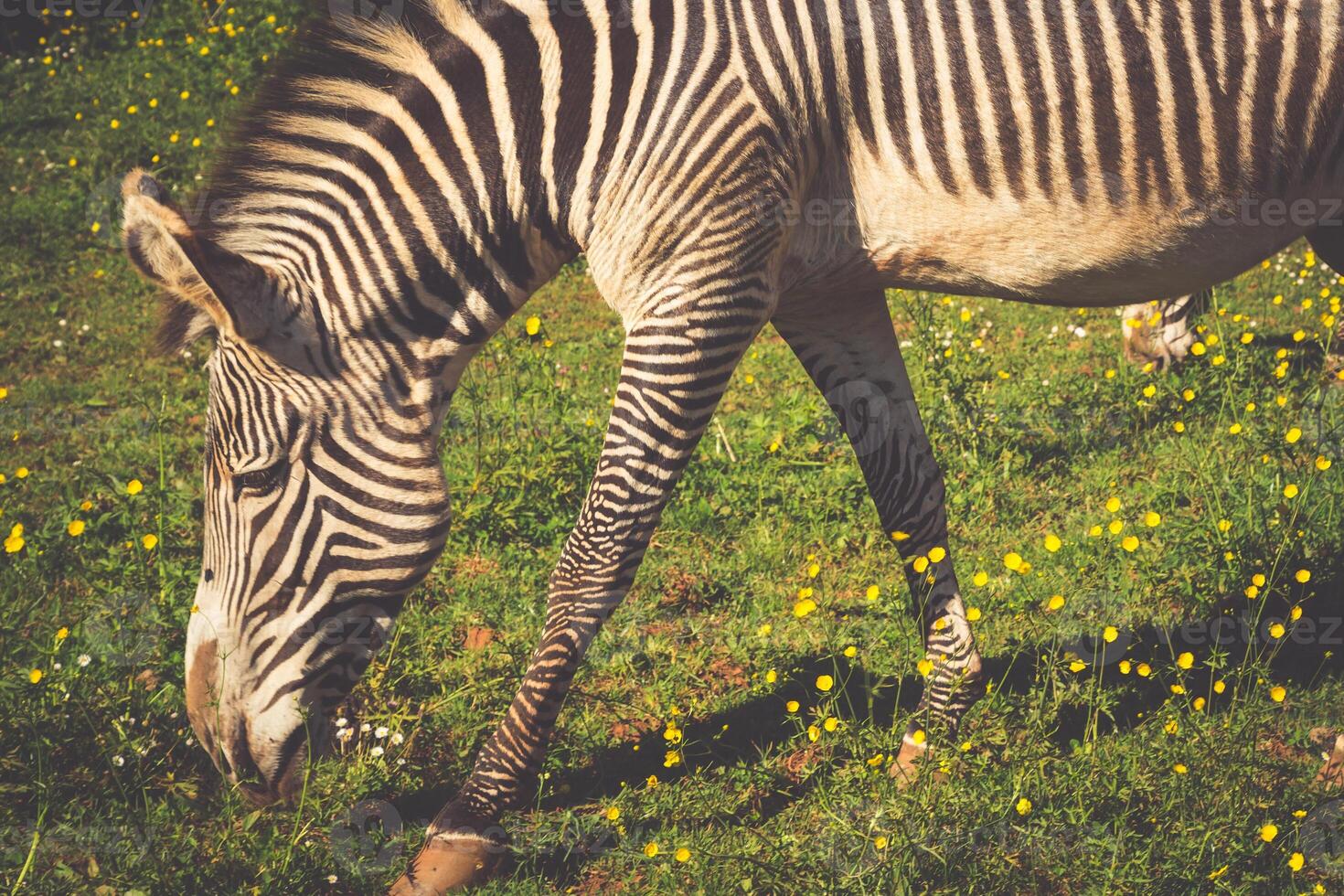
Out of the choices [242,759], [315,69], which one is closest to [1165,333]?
[315,69]

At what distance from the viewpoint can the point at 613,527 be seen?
3.35 meters

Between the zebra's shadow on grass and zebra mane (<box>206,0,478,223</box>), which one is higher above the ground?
zebra mane (<box>206,0,478,223</box>)

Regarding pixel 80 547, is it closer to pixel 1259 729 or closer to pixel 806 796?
pixel 806 796

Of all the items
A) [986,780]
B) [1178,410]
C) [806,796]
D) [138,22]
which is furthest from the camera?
[138,22]

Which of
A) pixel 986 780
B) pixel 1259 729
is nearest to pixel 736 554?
pixel 986 780

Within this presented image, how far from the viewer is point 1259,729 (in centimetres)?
380

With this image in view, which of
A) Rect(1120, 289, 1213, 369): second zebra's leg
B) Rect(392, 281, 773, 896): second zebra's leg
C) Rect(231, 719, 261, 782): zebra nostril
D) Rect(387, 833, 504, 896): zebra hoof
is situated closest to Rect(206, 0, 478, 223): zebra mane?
Rect(392, 281, 773, 896): second zebra's leg

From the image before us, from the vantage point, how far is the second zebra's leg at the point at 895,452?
386 centimetres

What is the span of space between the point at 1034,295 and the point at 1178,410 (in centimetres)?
288

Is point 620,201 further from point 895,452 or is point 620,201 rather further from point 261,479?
point 895,452

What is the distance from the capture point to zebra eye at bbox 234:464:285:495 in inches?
127

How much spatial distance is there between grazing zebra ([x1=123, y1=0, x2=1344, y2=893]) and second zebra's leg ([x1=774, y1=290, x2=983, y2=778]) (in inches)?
18.3

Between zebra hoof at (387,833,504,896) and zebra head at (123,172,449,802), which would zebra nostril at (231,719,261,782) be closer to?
zebra head at (123,172,449,802)

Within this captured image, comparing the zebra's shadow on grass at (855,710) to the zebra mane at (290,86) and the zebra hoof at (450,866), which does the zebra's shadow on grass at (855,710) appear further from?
the zebra mane at (290,86)
